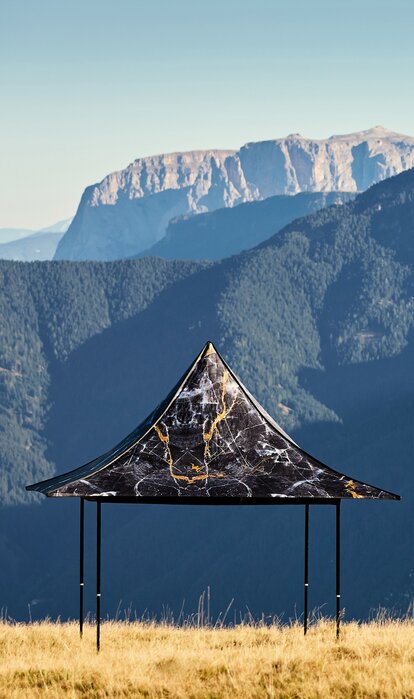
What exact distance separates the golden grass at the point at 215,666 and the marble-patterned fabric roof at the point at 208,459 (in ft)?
11.5

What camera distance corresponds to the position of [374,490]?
106ft

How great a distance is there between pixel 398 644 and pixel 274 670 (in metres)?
3.99

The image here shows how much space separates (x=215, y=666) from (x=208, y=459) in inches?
229

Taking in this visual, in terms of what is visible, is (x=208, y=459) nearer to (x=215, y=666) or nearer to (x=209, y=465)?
(x=209, y=465)

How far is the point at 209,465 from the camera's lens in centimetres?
3306

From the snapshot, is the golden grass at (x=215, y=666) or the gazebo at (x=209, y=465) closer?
the golden grass at (x=215, y=666)

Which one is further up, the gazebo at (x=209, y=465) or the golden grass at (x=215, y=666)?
the gazebo at (x=209, y=465)

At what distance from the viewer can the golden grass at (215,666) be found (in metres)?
27.3

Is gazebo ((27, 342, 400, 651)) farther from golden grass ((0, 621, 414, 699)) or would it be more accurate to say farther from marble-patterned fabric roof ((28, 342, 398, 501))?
golden grass ((0, 621, 414, 699))

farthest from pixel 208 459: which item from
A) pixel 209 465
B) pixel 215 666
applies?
pixel 215 666

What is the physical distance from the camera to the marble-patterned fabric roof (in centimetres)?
3216

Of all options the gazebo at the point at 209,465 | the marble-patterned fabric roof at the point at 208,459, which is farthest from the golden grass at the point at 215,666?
the marble-patterned fabric roof at the point at 208,459

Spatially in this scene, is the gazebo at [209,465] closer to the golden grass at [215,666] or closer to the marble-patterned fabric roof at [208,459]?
the marble-patterned fabric roof at [208,459]

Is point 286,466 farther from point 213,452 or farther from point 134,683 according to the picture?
point 134,683
